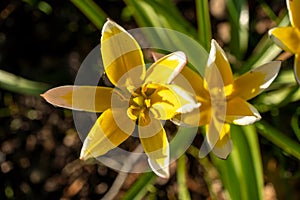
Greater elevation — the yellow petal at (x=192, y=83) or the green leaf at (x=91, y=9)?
the green leaf at (x=91, y=9)

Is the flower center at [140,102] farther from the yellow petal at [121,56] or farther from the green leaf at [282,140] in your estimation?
the green leaf at [282,140]

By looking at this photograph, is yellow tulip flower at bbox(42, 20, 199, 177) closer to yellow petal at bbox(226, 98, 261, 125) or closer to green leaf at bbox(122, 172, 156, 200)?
yellow petal at bbox(226, 98, 261, 125)

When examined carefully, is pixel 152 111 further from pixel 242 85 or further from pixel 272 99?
pixel 272 99

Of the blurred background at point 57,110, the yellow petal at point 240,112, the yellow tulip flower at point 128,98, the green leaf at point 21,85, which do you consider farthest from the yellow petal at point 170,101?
the blurred background at point 57,110

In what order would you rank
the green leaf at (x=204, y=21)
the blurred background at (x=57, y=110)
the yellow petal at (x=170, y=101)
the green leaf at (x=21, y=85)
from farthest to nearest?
the blurred background at (x=57, y=110) → the green leaf at (x=21, y=85) → the green leaf at (x=204, y=21) → the yellow petal at (x=170, y=101)

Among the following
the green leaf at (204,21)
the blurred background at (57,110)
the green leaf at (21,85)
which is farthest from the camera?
the blurred background at (57,110)

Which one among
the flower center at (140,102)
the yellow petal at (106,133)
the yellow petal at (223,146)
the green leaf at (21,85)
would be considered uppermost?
the flower center at (140,102)

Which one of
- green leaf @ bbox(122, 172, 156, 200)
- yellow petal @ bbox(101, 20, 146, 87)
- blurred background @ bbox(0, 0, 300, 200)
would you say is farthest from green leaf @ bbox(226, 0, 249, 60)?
yellow petal @ bbox(101, 20, 146, 87)
